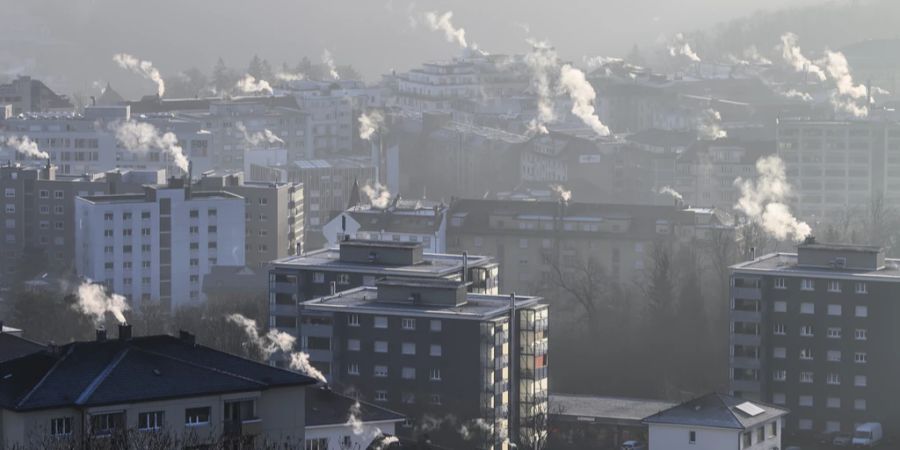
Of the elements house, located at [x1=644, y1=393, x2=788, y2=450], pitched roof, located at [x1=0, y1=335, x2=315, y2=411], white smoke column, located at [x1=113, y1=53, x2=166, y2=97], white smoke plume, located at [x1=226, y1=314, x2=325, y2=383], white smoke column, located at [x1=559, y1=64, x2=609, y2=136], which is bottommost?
house, located at [x1=644, y1=393, x2=788, y2=450]

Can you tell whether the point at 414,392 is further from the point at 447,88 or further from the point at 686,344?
the point at 447,88

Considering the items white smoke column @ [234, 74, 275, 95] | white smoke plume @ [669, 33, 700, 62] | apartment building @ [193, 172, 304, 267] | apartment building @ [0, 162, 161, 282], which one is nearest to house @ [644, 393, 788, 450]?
apartment building @ [193, 172, 304, 267]

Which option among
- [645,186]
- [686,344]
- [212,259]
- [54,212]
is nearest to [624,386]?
[686,344]

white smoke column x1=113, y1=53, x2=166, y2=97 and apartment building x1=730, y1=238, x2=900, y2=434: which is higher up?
white smoke column x1=113, y1=53, x2=166, y2=97

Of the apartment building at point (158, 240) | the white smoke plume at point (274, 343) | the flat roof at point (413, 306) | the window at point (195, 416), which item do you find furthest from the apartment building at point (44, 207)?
the window at point (195, 416)

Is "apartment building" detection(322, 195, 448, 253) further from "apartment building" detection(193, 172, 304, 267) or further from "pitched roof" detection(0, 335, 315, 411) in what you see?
"pitched roof" detection(0, 335, 315, 411)

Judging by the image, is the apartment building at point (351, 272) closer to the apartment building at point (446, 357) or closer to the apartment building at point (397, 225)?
the apartment building at point (446, 357)

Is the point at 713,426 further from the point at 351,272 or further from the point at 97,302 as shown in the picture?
the point at 97,302
